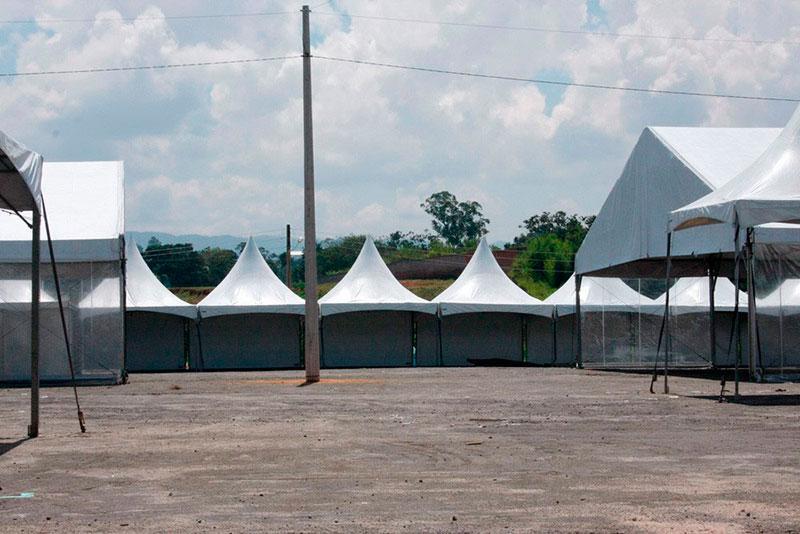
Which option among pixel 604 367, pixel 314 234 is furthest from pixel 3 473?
pixel 604 367

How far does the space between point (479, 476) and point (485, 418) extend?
19.4 feet

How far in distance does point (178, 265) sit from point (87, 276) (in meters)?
86.0

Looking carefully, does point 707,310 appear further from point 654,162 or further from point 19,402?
point 19,402

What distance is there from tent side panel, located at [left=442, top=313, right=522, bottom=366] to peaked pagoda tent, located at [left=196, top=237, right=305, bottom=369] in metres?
5.29

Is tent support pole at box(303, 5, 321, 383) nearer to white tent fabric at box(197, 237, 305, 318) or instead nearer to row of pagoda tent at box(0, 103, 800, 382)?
row of pagoda tent at box(0, 103, 800, 382)

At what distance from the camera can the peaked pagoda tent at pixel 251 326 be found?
39.8m

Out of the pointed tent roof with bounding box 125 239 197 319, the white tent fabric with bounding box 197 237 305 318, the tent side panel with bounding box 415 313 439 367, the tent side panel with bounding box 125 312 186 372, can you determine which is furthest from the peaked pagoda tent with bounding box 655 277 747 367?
the tent side panel with bounding box 125 312 186 372

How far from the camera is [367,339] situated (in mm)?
41688

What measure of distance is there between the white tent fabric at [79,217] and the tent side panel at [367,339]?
500 inches

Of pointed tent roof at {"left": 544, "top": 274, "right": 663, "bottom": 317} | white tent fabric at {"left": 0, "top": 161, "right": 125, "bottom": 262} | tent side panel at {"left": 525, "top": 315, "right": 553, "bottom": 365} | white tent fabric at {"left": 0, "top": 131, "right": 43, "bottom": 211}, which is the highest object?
white tent fabric at {"left": 0, "top": 161, "right": 125, "bottom": 262}

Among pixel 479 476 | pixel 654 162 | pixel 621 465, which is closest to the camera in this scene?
pixel 479 476

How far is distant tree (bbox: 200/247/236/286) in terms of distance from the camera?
11494 cm

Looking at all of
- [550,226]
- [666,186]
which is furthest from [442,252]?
[666,186]

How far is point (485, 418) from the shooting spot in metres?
15.5
